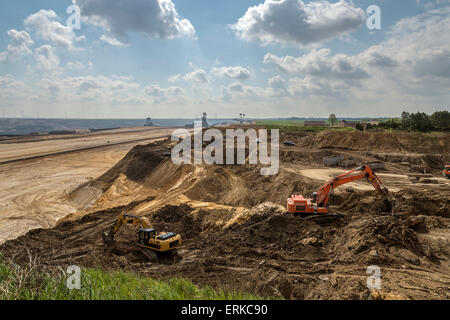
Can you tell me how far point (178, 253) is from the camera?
14.6 metres

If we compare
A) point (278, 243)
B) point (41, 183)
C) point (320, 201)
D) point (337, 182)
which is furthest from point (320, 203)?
point (41, 183)

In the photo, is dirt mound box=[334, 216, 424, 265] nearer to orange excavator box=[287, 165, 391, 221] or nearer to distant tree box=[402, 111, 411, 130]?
orange excavator box=[287, 165, 391, 221]

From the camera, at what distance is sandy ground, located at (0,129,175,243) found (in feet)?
76.1

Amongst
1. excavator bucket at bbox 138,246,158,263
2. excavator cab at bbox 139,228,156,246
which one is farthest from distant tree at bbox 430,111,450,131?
excavator bucket at bbox 138,246,158,263

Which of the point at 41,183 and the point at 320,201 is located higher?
the point at 320,201

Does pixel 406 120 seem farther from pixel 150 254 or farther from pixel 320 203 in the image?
pixel 150 254

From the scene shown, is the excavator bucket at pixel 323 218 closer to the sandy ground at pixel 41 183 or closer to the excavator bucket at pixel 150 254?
the excavator bucket at pixel 150 254

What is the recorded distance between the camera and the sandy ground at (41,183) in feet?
76.1

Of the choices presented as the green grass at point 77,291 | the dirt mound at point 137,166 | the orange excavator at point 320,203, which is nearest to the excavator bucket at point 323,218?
the orange excavator at point 320,203

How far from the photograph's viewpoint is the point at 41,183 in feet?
117

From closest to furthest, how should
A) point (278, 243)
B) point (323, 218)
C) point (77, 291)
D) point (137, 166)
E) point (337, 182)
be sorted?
point (77, 291), point (278, 243), point (323, 218), point (337, 182), point (137, 166)

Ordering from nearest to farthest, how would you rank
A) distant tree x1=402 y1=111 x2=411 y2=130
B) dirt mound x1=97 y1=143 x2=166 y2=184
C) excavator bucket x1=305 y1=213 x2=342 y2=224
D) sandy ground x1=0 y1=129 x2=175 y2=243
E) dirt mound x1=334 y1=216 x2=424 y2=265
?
dirt mound x1=334 y1=216 x2=424 y2=265, excavator bucket x1=305 y1=213 x2=342 y2=224, sandy ground x1=0 y1=129 x2=175 y2=243, dirt mound x1=97 y1=143 x2=166 y2=184, distant tree x1=402 y1=111 x2=411 y2=130

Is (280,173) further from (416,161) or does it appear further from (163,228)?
(416,161)
